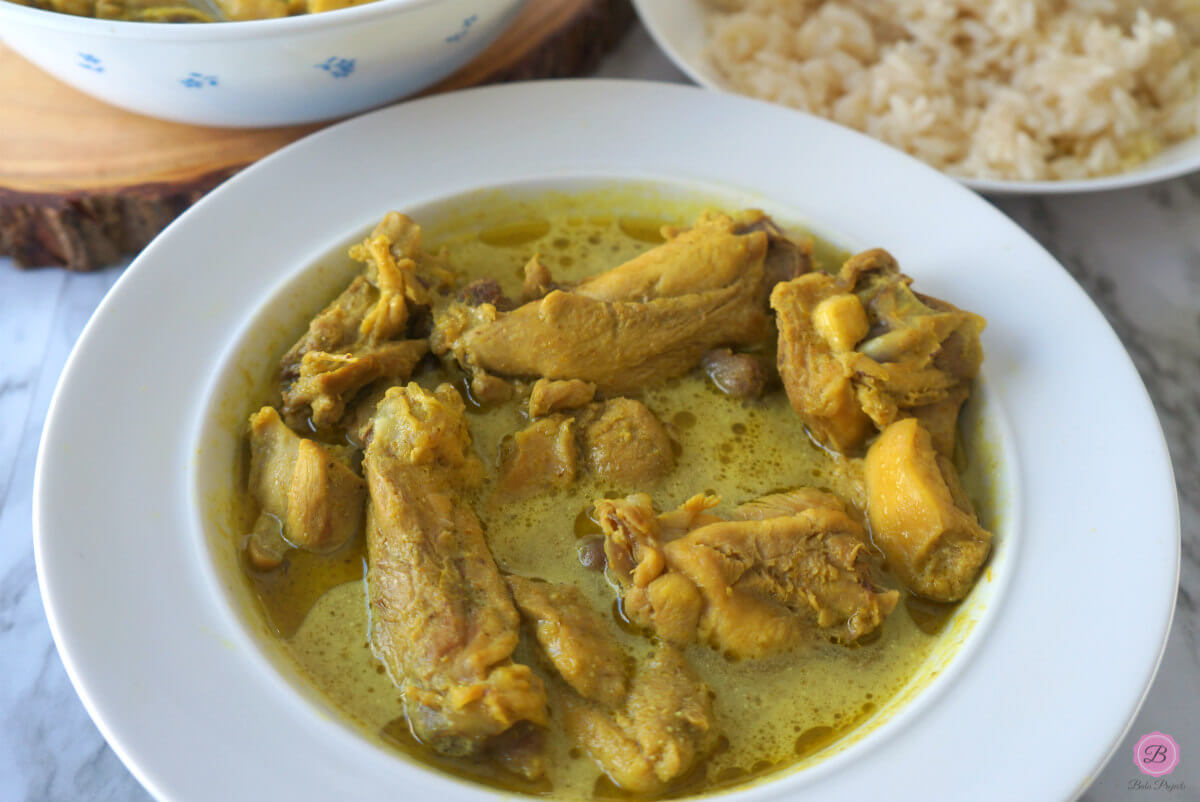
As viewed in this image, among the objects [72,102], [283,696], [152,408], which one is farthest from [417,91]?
[283,696]

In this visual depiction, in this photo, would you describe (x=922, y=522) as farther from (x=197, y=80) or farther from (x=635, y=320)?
(x=197, y=80)

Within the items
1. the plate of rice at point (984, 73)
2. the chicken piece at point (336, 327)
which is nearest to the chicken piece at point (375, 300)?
the chicken piece at point (336, 327)

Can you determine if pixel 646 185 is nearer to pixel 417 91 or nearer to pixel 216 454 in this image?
pixel 417 91

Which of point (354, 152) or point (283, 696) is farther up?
point (354, 152)

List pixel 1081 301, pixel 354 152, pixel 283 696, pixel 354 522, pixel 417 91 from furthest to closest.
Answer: pixel 417 91 < pixel 354 152 < pixel 1081 301 < pixel 354 522 < pixel 283 696

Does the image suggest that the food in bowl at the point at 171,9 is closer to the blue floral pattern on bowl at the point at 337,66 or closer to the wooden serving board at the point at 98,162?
the blue floral pattern on bowl at the point at 337,66

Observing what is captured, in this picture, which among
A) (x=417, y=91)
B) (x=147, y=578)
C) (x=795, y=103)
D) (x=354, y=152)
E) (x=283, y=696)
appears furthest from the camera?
(x=795, y=103)

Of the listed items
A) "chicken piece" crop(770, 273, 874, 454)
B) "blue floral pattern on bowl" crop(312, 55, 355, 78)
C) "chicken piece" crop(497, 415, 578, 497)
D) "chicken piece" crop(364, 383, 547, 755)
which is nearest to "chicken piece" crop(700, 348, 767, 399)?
"chicken piece" crop(770, 273, 874, 454)
